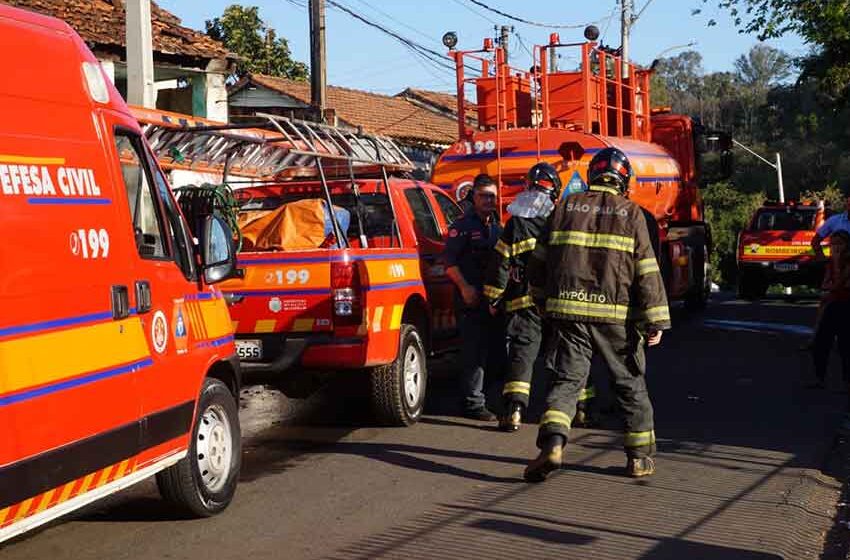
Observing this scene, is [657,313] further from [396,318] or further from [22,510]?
[22,510]

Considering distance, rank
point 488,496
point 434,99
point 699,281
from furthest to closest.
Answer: point 434,99 < point 699,281 < point 488,496

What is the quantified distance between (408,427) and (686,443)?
2.06 meters

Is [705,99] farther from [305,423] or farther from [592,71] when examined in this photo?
[305,423]

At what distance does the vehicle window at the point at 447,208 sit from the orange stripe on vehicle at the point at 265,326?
274 centimetres

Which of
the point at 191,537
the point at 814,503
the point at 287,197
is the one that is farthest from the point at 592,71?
the point at 191,537

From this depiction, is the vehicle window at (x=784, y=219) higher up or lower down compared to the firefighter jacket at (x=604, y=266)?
→ higher up

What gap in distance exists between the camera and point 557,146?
14.0 metres

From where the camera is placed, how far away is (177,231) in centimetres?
632

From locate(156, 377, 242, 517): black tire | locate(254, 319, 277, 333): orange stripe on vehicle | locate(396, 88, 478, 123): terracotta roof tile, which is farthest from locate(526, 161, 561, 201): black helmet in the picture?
locate(396, 88, 478, 123): terracotta roof tile

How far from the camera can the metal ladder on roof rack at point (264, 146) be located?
27.8 ft

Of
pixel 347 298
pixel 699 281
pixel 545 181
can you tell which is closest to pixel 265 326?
pixel 347 298

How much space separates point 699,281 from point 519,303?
1157 centimetres

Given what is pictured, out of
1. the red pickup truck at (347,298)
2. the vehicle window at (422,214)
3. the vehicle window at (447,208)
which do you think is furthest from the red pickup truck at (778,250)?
the red pickup truck at (347,298)

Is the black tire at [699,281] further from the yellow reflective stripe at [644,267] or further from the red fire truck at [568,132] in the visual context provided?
the yellow reflective stripe at [644,267]
